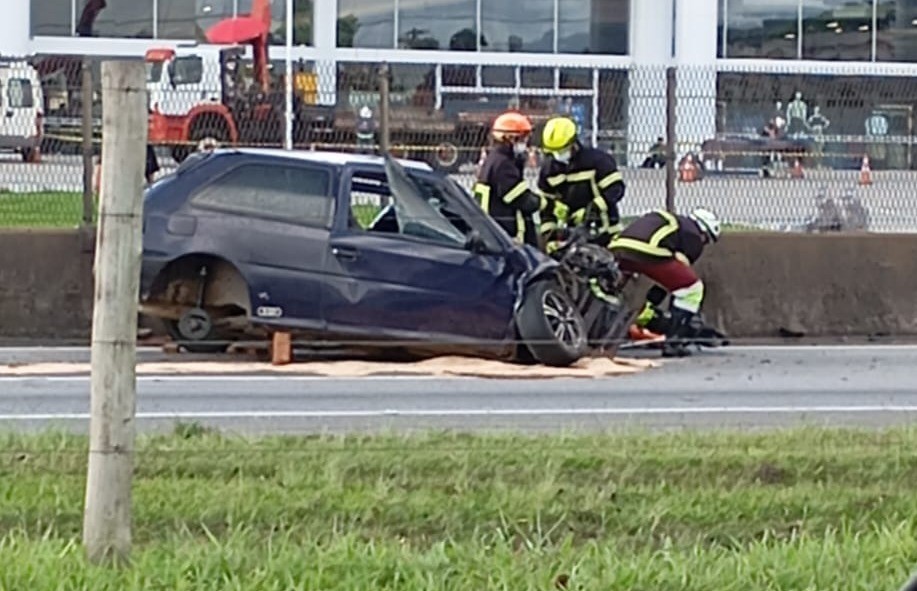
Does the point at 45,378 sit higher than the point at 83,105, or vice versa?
the point at 83,105

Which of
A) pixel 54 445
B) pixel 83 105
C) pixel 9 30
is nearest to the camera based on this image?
pixel 54 445

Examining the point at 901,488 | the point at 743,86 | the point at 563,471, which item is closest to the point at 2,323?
the point at 563,471

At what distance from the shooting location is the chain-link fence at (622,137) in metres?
17.4

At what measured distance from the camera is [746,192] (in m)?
18.6

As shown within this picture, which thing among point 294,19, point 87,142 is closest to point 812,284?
point 87,142

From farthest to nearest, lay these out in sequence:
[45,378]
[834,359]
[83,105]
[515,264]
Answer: [83,105] < [834,359] < [515,264] < [45,378]

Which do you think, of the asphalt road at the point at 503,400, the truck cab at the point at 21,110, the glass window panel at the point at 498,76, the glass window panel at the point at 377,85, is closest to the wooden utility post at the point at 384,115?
the glass window panel at the point at 377,85

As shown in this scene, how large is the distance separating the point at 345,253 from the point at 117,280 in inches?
298

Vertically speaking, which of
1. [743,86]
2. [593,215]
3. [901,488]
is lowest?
[901,488]

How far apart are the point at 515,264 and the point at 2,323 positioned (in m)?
4.16

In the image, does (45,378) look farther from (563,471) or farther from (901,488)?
(901,488)

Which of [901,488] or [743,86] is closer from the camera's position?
[901,488]

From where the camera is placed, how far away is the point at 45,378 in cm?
1275

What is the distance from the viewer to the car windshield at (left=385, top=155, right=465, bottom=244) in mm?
13648
